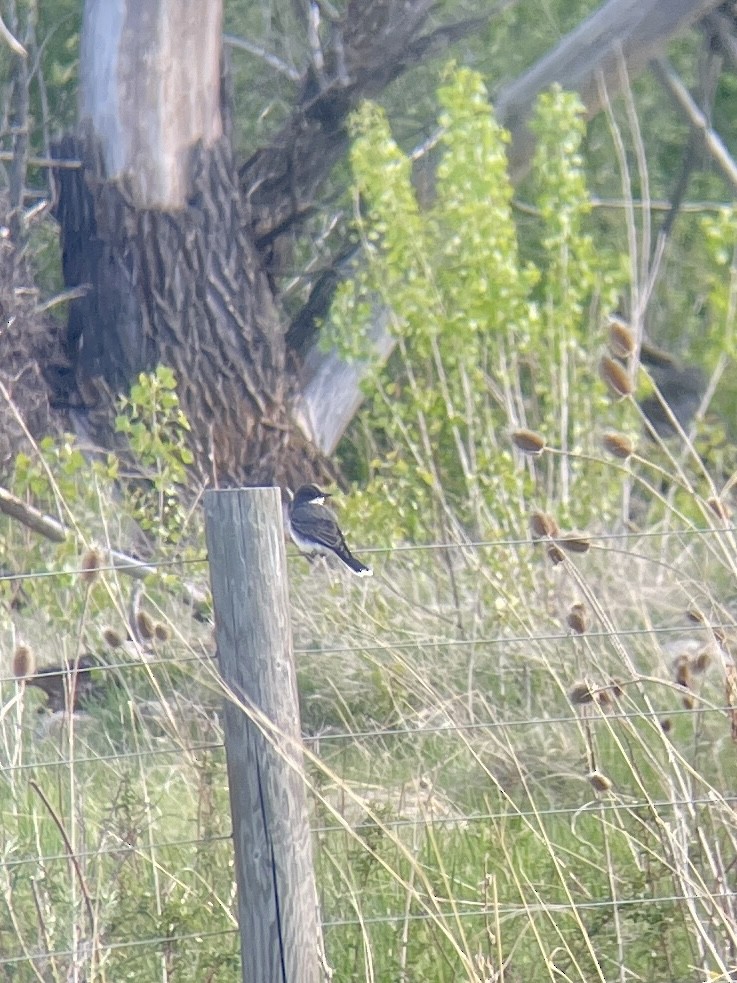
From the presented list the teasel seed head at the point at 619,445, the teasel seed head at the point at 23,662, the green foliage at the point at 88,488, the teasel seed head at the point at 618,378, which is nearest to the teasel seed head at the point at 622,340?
the teasel seed head at the point at 618,378

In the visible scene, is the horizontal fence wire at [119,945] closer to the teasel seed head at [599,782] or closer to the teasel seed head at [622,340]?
the teasel seed head at [599,782]

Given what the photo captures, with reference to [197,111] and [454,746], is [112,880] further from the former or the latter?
[197,111]

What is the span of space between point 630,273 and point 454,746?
256cm

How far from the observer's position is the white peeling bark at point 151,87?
840cm

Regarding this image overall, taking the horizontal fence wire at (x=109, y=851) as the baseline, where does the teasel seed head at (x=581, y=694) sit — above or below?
above

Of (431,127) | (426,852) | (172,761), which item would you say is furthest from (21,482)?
(431,127)

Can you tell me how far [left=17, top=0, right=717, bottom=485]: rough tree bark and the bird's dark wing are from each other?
84.7 inches

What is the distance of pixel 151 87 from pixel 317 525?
10.9ft

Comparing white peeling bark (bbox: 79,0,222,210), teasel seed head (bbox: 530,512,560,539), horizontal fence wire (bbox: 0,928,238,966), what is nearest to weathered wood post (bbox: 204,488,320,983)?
horizontal fence wire (bbox: 0,928,238,966)

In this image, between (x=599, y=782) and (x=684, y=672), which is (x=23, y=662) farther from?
(x=684, y=672)

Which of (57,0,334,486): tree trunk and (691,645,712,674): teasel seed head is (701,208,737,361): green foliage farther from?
(57,0,334,486): tree trunk

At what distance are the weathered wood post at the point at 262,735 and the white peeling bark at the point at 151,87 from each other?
6.09 metres

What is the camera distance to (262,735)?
2.81 metres

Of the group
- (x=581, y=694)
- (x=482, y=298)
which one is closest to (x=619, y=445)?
(x=581, y=694)
